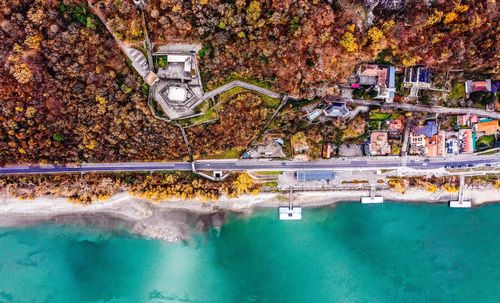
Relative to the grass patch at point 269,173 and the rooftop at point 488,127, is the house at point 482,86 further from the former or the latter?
the grass patch at point 269,173

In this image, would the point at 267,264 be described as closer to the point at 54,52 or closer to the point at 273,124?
the point at 273,124

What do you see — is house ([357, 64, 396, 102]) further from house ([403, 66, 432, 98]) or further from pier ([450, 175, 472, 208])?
pier ([450, 175, 472, 208])

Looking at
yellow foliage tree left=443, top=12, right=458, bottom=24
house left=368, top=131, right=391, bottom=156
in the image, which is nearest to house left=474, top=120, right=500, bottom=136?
house left=368, top=131, right=391, bottom=156

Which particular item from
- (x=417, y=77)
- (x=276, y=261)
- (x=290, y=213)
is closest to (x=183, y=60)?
(x=290, y=213)

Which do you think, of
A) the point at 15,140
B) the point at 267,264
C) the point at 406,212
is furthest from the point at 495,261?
the point at 15,140

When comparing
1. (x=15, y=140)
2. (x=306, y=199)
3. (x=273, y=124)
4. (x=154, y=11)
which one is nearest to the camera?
(x=154, y=11)

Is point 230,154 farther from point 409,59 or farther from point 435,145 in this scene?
point 435,145

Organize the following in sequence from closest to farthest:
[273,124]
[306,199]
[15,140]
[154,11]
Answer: [154,11] → [15,140] → [273,124] → [306,199]
